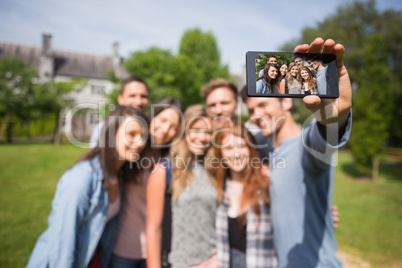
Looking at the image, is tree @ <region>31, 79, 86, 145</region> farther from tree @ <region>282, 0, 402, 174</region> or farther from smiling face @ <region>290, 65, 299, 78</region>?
smiling face @ <region>290, 65, 299, 78</region>

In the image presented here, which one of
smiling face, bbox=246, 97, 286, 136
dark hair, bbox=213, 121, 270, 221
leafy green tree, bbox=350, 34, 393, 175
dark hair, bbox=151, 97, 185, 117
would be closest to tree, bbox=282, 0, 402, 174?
leafy green tree, bbox=350, 34, 393, 175

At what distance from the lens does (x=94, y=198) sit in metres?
2.16

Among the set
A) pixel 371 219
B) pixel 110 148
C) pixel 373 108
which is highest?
pixel 373 108

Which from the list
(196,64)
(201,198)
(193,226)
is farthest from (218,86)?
(196,64)

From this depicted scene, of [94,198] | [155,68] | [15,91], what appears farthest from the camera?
[15,91]

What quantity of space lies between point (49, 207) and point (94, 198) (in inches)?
272

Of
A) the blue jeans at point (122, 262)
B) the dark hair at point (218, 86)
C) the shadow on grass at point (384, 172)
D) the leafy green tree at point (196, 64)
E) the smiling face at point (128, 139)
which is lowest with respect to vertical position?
the shadow on grass at point (384, 172)

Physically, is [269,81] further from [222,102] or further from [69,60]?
[69,60]

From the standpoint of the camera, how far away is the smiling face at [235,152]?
2676 mm

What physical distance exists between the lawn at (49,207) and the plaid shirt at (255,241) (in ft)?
13.7

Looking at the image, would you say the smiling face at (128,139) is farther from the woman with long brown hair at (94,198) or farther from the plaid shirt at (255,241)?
the plaid shirt at (255,241)

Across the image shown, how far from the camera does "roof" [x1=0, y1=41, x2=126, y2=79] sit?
3275 cm

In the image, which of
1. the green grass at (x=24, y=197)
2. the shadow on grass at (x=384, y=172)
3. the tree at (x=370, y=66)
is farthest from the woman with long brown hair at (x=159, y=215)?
the shadow on grass at (x=384, y=172)

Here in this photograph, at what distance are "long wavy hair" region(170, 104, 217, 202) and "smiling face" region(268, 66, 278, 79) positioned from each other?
4.99 ft
